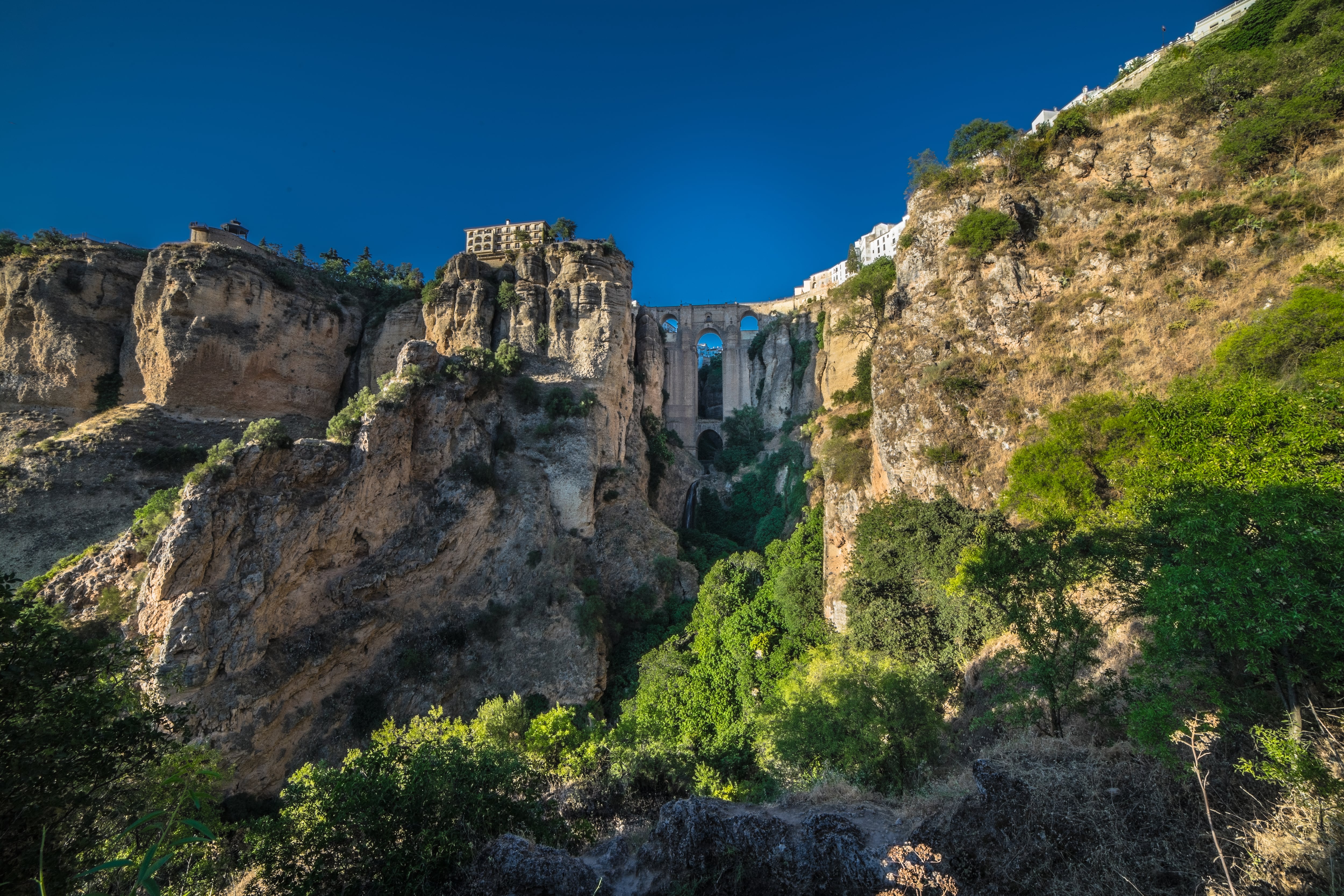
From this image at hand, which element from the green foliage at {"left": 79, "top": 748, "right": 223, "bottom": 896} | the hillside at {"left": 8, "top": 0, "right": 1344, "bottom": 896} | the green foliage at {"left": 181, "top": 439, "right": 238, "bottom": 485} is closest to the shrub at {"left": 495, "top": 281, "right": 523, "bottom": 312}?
the hillside at {"left": 8, "top": 0, "right": 1344, "bottom": 896}

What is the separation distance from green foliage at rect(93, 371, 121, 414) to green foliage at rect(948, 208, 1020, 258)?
42788 millimetres

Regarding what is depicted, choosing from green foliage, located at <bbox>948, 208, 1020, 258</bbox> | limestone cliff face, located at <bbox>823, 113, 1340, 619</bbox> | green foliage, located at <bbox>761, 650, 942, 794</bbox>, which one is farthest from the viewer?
green foliage, located at <bbox>948, 208, 1020, 258</bbox>

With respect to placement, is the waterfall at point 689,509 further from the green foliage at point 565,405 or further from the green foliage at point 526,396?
the green foliage at point 526,396

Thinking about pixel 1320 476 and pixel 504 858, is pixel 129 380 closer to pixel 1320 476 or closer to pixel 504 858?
pixel 504 858

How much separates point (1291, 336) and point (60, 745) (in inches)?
823

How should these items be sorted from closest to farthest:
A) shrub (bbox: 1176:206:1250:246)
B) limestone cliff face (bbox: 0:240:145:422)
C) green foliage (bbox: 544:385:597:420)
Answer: shrub (bbox: 1176:206:1250:246) < limestone cliff face (bbox: 0:240:145:422) < green foliage (bbox: 544:385:597:420)

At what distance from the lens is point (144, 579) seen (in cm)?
1978

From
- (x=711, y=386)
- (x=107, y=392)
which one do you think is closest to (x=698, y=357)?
(x=711, y=386)

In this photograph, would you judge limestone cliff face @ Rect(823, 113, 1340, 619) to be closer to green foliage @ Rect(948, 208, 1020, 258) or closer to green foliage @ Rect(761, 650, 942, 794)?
green foliage @ Rect(948, 208, 1020, 258)

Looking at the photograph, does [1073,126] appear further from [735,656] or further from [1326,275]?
[735,656]

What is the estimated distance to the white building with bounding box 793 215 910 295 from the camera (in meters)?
65.0

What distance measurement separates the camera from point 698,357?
56844mm

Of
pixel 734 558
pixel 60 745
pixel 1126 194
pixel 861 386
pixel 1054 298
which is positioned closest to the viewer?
pixel 60 745

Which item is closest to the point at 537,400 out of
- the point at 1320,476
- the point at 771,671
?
the point at 771,671
